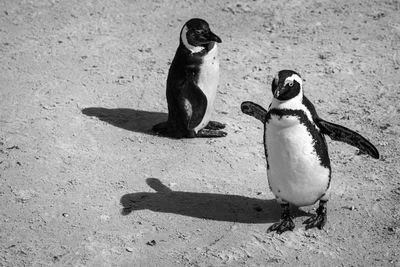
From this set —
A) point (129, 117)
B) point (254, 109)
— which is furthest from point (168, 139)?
point (254, 109)

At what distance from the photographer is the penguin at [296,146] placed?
15.1 feet

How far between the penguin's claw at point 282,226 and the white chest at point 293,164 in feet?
0.50

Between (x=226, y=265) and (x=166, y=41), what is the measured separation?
146 inches

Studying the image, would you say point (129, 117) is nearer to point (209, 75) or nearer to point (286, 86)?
point (209, 75)

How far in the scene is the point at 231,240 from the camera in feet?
16.0

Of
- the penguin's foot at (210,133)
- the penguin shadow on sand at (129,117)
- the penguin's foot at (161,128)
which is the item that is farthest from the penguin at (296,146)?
the penguin shadow on sand at (129,117)

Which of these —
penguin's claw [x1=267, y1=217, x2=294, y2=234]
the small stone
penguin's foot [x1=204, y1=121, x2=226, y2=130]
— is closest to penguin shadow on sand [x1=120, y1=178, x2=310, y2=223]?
penguin's claw [x1=267, y1=217, x2=294, y2=234]

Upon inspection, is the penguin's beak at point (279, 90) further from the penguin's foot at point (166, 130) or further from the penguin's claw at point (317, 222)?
the penguin's foot at point (166, 130)

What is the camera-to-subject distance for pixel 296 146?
4.67 metres

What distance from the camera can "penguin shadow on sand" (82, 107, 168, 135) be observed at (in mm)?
6422

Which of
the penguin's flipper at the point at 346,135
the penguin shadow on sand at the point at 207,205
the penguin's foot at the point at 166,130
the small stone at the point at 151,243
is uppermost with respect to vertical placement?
the penguin's flipper at the point at 346,135

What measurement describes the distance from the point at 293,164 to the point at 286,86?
53cm

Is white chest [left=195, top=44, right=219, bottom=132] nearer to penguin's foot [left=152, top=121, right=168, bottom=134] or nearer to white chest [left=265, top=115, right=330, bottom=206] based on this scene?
penguin's foot [left=152, top=121, right=168, bottom=134]

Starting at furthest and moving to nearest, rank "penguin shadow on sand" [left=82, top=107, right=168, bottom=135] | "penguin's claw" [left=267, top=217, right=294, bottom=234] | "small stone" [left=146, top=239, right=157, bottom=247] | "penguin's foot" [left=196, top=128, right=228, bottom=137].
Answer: "penguin shadow on sand" [left=82, top=107, right=168, bottom=135] < "penguin's foot" [left=196, top=128, right=228, bottom=137] < "penguin's claw" [left=267, top=217, right=294, bottom=234] < "small stone" [left=146, top=239, right=157, bottom=247]
